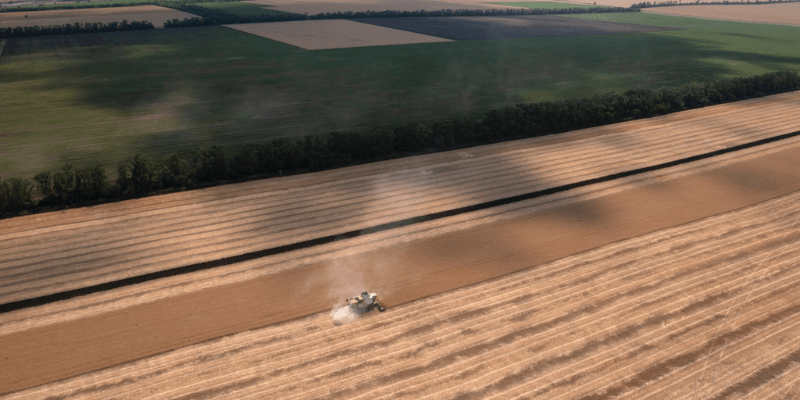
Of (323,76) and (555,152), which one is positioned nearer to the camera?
(555,152)

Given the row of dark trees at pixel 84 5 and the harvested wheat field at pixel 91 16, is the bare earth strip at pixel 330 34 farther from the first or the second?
the row of dark trees at pixel 84 5

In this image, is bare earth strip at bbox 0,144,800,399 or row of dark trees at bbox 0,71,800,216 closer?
bare earth strip at bbox 0,144,800,399

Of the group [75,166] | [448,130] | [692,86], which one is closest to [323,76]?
[448,130]

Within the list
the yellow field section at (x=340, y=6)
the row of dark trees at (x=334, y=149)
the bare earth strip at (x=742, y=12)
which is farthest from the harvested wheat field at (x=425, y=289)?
the bare earth strip at (x=742, y=12)

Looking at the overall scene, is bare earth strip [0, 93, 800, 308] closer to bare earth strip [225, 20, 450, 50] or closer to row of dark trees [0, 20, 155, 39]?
bare earth strip [225, 20, 450, 50]

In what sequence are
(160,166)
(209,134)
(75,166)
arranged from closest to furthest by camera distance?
(160,166) → (75,166) → (209,134)

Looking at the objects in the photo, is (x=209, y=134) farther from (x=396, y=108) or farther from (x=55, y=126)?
(x=396, y=108)

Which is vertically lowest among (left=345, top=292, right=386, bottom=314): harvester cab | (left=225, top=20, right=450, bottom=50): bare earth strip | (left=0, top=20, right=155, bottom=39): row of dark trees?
(left=345, top=292, right=386, bottom=314): harvester cab

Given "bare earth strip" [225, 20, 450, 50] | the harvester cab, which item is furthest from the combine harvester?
"bare earth strip" [225, 20, 450, 50]
